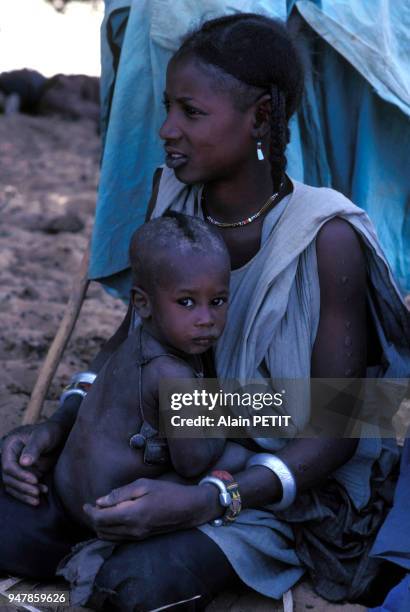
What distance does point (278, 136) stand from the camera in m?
2.59

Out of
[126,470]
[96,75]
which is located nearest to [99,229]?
[126,470]

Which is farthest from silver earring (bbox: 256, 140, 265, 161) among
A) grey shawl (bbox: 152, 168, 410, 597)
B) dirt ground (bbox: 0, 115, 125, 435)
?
dirt ground (bbox: 0, 115, 125, 435)

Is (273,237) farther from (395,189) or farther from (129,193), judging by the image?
(129,193)

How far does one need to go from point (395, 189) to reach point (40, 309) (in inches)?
88.9

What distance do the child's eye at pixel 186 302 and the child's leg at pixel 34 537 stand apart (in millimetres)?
663

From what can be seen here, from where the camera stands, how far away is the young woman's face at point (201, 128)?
2516 millimetres

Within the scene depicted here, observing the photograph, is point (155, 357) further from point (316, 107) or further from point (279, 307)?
point (316, 107)

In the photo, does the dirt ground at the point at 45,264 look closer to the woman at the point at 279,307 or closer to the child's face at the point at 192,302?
the woman at the point at 279,307

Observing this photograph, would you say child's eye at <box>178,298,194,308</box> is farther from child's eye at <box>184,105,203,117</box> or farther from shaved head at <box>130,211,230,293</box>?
child's eye at <box>184,105,203,117</box>

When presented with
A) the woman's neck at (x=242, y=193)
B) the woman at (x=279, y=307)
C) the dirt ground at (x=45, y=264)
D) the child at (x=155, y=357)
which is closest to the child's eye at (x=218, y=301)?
the child at (x=155, y=357)

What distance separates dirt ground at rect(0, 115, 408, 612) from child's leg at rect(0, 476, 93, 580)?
439mm

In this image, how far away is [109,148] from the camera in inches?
126

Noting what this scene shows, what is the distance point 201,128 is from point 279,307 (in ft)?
1.66

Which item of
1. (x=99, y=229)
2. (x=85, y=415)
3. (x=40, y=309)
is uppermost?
(x=99, y=229)
